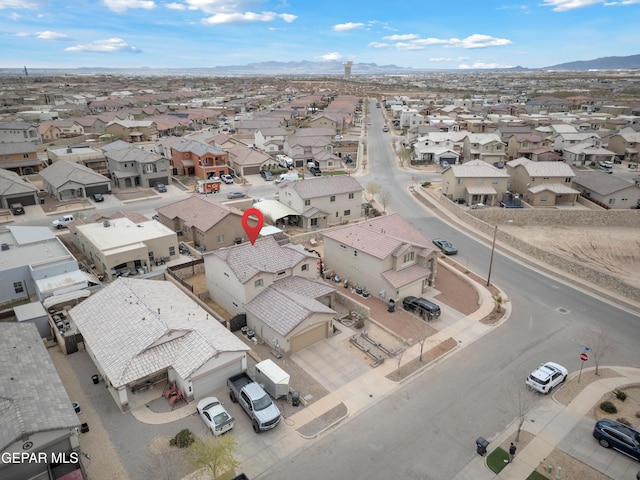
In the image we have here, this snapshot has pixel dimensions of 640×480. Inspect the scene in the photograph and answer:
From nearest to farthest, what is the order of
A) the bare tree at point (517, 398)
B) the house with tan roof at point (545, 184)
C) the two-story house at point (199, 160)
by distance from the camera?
1. the bare tree at point (517, 398)
2. the house with tan roof at point (545, 184)
3. the two-story house at point (199, 160)

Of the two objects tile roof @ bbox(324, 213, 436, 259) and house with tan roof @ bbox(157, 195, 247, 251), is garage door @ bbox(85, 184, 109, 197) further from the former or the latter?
tile roof @ bbox(324, 213, 436, 259)

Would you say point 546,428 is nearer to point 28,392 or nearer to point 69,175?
point 28,392

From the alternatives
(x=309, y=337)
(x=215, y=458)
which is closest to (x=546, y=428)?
(x=309, y=337)

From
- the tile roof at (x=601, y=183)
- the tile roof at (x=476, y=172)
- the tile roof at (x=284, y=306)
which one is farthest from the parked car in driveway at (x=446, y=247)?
the tile roof at (x=601, y=183)

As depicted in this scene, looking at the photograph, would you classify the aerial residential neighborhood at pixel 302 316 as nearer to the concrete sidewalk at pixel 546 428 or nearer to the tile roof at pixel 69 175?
the concrete sidewalk at pixel 546 428

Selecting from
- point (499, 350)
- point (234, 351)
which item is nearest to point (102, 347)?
point (234, 351)

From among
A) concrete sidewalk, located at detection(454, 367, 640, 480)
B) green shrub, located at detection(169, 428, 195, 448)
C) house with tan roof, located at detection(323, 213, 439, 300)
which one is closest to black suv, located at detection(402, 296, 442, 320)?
house with tan roof, located at detection(323, 213, 439, 300)
